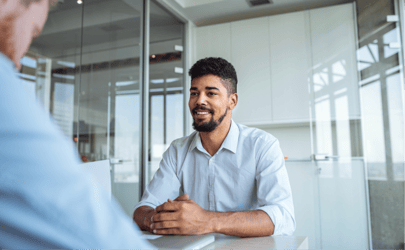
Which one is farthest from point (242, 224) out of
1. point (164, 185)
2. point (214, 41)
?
point (214, 41)

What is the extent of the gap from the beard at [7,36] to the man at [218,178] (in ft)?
2.78

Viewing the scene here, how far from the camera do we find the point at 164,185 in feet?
4.91

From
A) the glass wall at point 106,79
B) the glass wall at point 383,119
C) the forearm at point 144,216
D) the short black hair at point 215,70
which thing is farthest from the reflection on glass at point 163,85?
the glass wall at point 383,119

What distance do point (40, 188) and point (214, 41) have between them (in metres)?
3.86

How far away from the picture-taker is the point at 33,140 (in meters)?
0.22

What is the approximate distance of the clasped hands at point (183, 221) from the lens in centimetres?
102

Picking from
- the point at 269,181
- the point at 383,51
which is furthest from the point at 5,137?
the point at 383,51

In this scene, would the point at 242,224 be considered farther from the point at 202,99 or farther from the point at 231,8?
the point at 231,8

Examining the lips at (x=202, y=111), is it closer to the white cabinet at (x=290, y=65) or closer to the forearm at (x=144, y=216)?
the forearm at (x=144, y=216)

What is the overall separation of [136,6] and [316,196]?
8.92ft

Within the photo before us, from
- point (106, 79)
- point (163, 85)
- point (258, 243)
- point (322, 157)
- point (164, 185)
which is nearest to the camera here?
point (258, 243)

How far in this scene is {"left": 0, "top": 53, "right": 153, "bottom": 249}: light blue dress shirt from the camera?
0.22m

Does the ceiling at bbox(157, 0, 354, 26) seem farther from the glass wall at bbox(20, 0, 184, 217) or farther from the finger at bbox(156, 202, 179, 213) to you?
the finger at bbox(156, 202, 179, 213)

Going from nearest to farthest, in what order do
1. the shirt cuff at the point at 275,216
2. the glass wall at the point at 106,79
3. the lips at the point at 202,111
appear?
1. the shirt cuff at the point at 275,216
2. the lips at the point at 202,111
3. the glass wall at the point at 106,79
